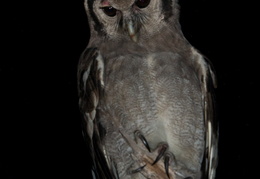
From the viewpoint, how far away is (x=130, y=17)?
202 centimetres

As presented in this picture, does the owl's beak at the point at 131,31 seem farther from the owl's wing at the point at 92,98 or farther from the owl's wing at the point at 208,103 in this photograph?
the owl's wing at the point at 208,103

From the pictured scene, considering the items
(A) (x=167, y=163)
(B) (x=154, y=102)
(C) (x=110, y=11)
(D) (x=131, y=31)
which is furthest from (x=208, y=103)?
(C) (x=110, y=11)

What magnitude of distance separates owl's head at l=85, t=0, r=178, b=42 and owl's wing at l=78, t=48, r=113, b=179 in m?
0.13

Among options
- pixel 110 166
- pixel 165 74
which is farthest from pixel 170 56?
pixel 110 166

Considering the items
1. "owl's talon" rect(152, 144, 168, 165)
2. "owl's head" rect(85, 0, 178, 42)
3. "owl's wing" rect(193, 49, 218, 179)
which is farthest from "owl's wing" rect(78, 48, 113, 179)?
"owl's wing" rect(193, 49, 218, 179)

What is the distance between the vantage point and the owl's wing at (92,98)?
2.14 meters

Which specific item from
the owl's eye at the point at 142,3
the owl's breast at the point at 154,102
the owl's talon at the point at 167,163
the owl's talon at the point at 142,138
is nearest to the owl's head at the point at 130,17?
the owl's eye at the point at 142,3

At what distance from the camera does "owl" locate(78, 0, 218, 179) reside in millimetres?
2078

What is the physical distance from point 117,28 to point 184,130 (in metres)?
0.54

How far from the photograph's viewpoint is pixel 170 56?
2170 mm

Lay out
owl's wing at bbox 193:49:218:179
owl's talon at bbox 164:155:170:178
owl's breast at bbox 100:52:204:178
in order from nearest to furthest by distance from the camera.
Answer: owl's talon at bbox 164:155:170:178 < owl's breast at bbox 100:52:204:178 < owl's wing at bbox 193:49:218:179

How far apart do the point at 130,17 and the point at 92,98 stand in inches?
16.0

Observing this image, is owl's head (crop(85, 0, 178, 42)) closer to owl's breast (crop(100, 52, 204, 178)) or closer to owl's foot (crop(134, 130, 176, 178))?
owl's breast (crop(100, 52, 204, 178))

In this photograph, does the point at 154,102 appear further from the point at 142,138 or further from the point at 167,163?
the point at 167,163
